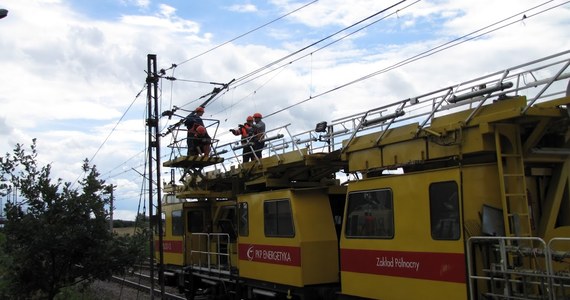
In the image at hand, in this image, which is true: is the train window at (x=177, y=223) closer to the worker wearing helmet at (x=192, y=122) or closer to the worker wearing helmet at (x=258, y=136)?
the worker wearing helmet at (x=192, y=122)

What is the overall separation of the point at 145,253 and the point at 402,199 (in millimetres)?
6372

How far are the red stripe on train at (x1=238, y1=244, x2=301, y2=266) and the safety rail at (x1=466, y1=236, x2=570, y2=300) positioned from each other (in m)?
4.09

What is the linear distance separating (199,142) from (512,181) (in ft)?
30.3

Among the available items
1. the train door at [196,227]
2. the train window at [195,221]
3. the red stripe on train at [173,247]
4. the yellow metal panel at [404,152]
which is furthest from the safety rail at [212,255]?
the yellow metal panel at [404,152]

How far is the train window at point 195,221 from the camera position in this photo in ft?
52.0

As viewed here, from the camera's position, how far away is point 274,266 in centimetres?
1081

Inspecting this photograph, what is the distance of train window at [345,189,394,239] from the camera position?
7.99m

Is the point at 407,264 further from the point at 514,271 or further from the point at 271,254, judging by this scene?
the point at 271,254

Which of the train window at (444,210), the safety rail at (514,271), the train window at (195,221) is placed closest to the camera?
the safety rail at (514,271)

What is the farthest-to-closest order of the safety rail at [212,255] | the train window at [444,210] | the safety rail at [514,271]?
the safety rail at [212,255] < the train window at [444,210] < the safety rail at [514,271]

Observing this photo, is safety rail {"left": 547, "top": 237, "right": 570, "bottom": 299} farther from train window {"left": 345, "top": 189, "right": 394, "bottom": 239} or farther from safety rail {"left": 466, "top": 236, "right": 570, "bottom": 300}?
train window {"left": 345, "top": 189, "right": 394, "bottom": 239}

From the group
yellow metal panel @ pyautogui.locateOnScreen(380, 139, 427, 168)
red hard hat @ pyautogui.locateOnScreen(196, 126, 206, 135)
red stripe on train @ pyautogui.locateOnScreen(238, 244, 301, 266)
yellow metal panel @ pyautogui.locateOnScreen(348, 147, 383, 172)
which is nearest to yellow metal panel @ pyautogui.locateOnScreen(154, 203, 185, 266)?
red hard hat @ pyautogui.locateOnScreen(196, 126, 206, 135)

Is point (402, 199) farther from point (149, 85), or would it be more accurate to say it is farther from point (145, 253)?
point (149, 85)

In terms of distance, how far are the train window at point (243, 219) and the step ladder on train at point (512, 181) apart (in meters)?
6.41
